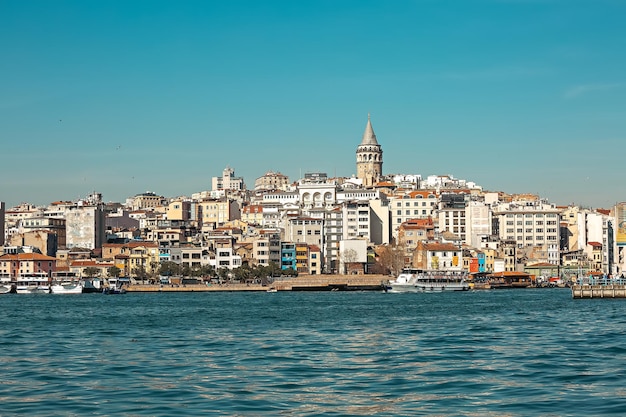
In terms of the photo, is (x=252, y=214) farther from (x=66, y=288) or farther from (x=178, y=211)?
(x=66, y=288)

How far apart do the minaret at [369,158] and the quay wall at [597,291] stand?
98910 millimetres

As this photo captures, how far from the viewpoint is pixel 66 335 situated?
3228 centimetres

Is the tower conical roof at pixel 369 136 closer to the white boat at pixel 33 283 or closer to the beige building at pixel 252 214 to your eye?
the beige building at pixel 252 214

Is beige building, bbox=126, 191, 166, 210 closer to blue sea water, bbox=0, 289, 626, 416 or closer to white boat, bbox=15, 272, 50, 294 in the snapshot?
white boat, bbox=15, 272, 50, 294

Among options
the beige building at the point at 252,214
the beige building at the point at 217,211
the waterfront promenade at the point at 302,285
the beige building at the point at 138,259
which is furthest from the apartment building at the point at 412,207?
the beige building at the point at 138,259

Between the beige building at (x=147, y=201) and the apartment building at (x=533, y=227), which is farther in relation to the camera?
the beige building at (x=147, y=201)

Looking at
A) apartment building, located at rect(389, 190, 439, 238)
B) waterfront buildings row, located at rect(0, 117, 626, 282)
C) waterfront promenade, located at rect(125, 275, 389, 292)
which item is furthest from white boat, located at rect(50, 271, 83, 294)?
apartment building, located at rect(389, 190, 439, 238)

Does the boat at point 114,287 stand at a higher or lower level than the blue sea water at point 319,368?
higher

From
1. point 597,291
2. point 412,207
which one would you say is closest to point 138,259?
point 412,207

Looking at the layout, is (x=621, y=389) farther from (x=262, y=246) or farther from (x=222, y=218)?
(x=222, y=218)

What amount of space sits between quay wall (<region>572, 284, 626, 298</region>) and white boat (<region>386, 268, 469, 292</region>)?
2057 cm

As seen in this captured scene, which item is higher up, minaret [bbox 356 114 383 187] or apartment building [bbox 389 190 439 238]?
minaret [bbox 356 114 383 187]

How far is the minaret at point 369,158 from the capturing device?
162125mm

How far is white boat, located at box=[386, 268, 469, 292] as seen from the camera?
81.3m
